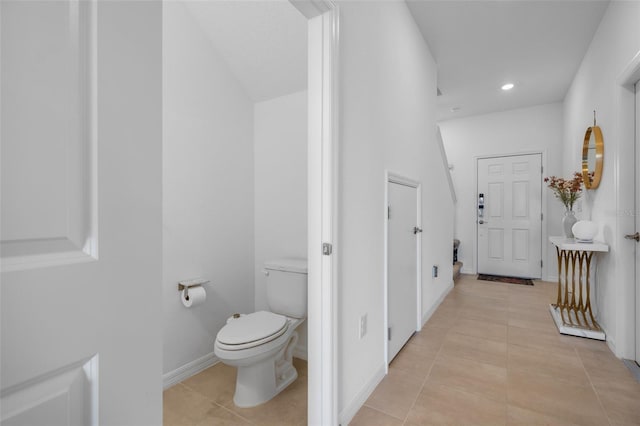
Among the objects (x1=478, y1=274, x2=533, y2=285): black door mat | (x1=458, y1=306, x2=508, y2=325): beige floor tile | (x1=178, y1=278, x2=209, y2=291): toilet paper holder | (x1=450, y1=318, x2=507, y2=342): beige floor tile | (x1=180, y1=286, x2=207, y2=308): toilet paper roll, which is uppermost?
(x1=178, y1=278, x2=209, y2=291): toilet paper holder

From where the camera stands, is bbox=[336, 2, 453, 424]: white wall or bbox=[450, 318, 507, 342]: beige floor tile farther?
bbox=[450, 318, 507, 342]: beige floor tile

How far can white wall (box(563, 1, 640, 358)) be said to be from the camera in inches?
82.8

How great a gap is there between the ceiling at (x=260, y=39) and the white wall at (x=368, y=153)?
0.56 m

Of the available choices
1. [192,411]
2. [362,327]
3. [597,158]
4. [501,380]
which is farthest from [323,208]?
[597,158]

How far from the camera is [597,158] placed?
2592 millimetres

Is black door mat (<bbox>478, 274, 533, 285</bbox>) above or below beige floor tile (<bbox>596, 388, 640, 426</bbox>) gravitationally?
above

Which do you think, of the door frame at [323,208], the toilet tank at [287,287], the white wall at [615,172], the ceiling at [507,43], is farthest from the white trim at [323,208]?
the white wall at [615,172]

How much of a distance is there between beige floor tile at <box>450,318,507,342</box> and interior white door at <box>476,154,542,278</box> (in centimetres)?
247

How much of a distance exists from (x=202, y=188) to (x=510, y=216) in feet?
15.5

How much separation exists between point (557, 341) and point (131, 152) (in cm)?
314

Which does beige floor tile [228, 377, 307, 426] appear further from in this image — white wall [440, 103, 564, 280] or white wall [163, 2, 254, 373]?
white wall [440, 103, 564, 280]

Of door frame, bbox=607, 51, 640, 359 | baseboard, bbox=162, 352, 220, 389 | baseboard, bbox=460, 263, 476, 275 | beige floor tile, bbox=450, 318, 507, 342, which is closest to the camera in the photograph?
baseboard, bbox=162, 352, 220, 389

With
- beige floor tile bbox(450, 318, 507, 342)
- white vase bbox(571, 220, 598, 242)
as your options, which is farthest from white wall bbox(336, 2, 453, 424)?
white vase bbox(571, 220, 598, 242)

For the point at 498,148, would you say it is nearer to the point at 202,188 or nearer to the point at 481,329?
the point at 481,329
